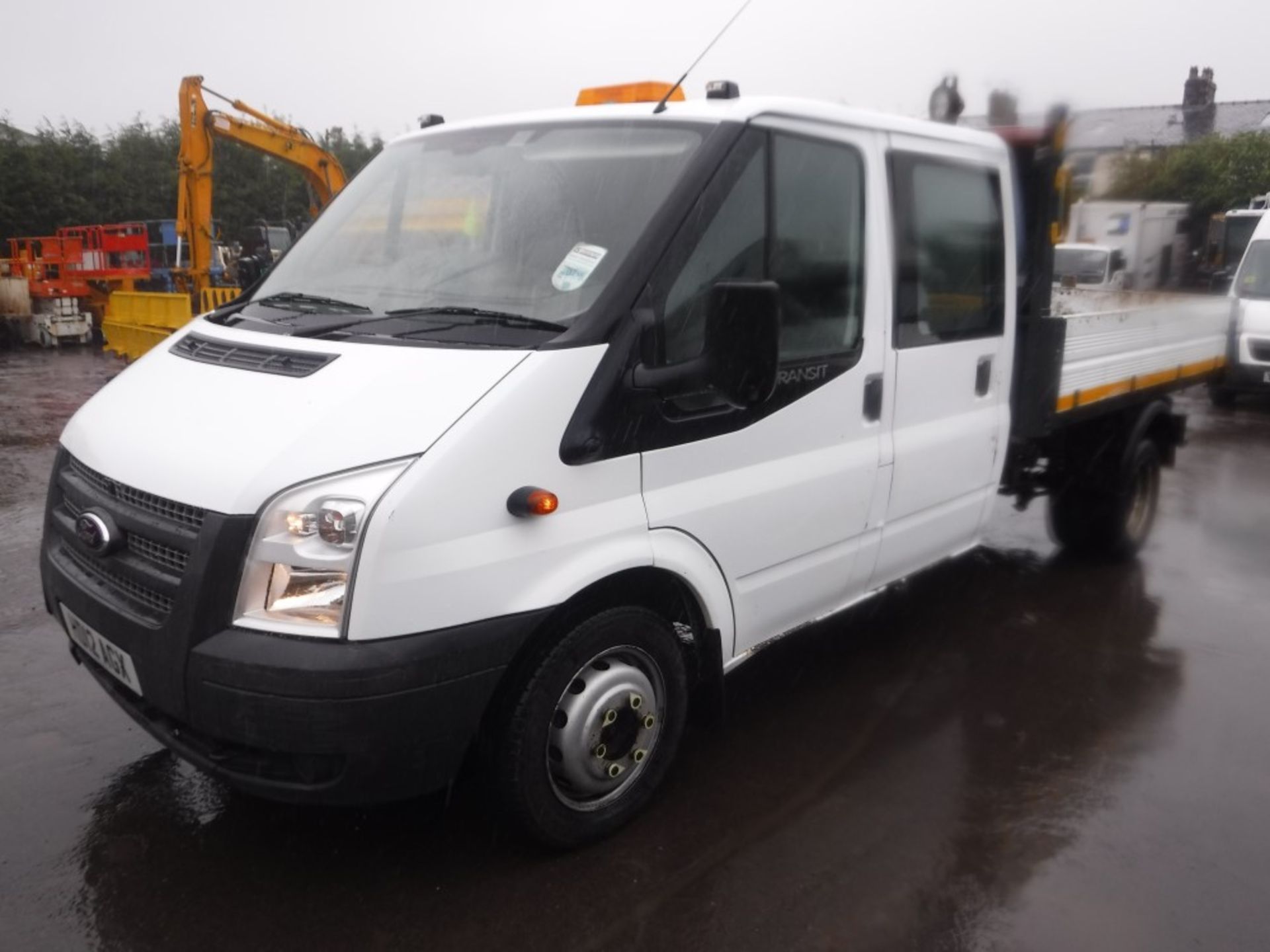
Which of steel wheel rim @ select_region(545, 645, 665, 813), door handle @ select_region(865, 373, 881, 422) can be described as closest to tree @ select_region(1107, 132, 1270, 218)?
door handle @ select_region(865, 373, 881, 422)

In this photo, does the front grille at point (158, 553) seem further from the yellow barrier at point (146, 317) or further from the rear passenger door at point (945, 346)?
the yellow barrier at point (146, 317)

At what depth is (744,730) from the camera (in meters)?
3.98

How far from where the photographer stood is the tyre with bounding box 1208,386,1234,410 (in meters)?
12.2

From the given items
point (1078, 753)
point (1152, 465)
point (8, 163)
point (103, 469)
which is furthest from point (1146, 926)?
point (8, 163)

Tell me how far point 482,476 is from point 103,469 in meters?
1.15

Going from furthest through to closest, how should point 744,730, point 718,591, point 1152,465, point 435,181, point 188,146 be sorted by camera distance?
1. point 188,146
2. point 1152,465
3. point 744,730
4. point 435,181
5. point 718,591

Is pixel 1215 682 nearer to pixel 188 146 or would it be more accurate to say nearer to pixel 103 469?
pixel 103 469

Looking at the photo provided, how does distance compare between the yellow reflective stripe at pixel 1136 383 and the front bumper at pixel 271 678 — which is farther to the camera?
the yellow reflective stripe at pixel 1136 383

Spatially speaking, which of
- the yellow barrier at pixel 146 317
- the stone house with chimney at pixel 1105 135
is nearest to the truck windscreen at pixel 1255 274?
the stone house with chimney at pixel 1105 135

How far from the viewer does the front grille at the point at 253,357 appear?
2.91 metres

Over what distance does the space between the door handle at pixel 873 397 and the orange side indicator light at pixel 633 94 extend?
1193mm

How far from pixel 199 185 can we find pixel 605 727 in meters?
12.8

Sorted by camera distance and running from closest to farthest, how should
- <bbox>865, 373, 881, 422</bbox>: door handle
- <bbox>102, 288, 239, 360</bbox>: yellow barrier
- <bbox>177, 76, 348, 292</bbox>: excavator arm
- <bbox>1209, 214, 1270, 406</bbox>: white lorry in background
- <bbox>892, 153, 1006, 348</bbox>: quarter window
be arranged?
<bbox>865, 373, 881, 422</bbox>: door handle
<bbox>892, 153, 1006, 348</bbox>: quarter window
<bbox>1209, 214, 1270, 406</bbox>: white lorry in background
<bbox>102, 288, 239, 360</bbox>: yellow barrier
<bbox>177, 76, 348, 292</bbox>: excavator arm

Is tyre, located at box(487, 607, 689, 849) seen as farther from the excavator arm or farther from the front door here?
the excavator arm
